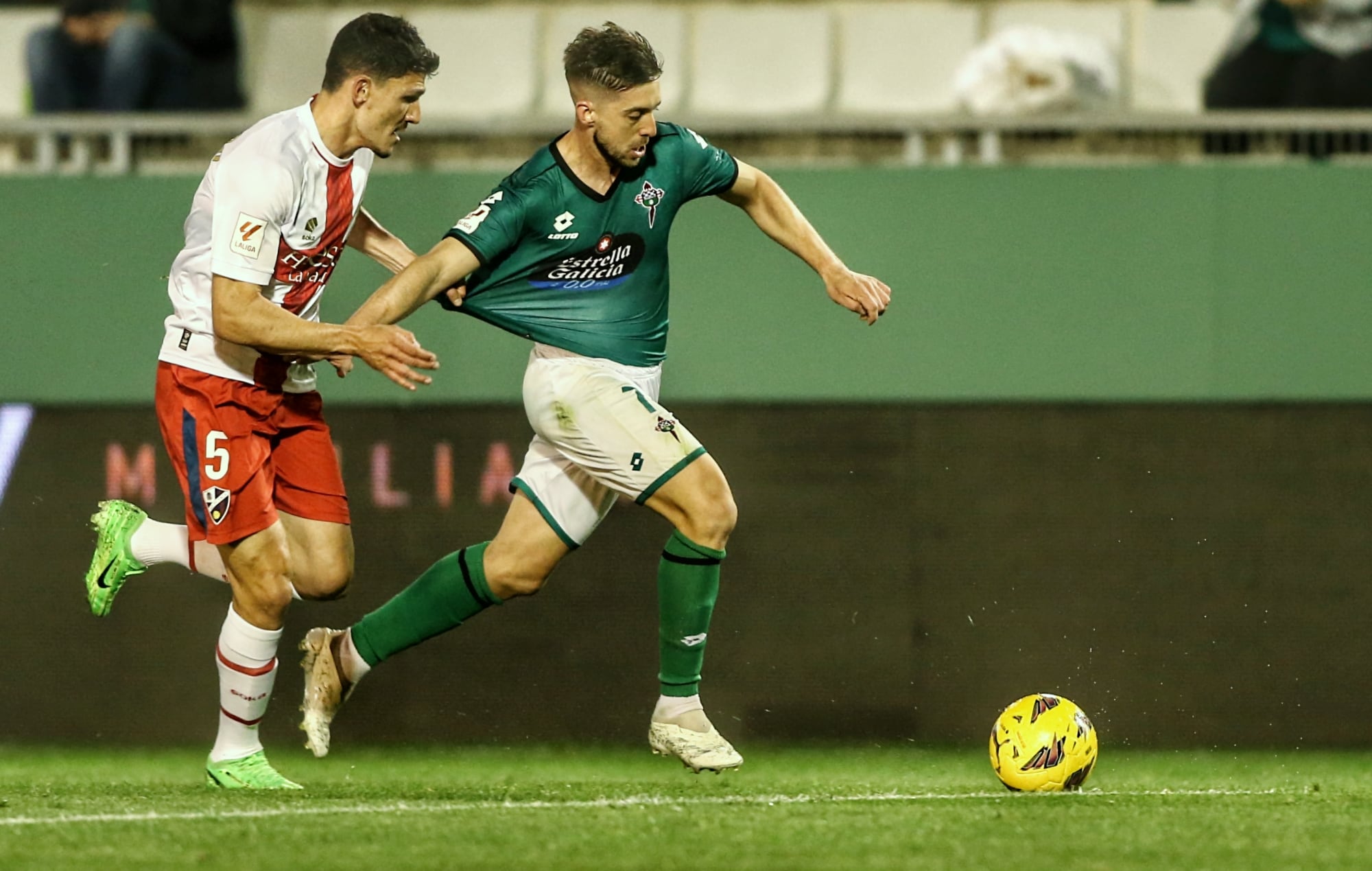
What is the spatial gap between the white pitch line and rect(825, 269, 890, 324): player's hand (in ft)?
4.82

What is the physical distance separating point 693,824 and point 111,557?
259 cm

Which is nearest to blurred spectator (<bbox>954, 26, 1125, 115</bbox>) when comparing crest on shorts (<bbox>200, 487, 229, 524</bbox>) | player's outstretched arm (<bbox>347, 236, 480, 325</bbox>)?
player's outstretched arm (<bbox>347, 236, 480, 325</bbox>)

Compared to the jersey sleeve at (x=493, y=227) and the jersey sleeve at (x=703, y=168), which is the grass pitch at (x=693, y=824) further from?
the jersey sleeve at (x=703, y=168)

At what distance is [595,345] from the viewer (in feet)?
19.9

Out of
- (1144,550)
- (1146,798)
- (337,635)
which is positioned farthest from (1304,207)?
(337,635)

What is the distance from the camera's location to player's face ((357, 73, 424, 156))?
5.75 meters

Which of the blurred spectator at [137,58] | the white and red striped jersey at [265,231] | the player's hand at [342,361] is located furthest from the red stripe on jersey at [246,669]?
the blurred spectator at [137,58]

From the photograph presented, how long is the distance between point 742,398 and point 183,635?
254 cm

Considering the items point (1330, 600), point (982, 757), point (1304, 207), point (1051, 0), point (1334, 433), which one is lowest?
point (982, 757)

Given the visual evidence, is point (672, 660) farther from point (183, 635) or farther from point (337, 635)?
point (183, 635)

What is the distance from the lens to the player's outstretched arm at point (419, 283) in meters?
5.58

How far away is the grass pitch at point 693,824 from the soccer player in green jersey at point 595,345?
1.54ft

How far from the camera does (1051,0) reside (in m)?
9.62

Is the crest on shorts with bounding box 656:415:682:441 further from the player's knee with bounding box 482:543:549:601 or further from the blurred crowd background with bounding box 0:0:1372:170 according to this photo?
the blurred crowd background with bounding box 0:0:1372:170
